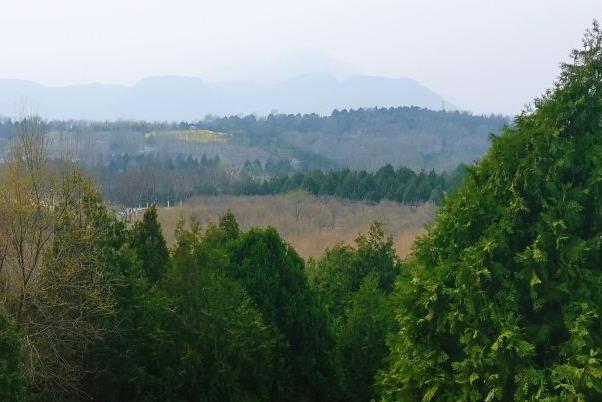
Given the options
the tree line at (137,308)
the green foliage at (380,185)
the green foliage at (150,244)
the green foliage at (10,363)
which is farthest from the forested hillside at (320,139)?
the green foliage at (10,363)

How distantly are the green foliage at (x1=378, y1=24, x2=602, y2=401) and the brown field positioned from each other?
27.0m

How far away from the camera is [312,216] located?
44.4 m

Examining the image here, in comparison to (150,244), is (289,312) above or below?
below

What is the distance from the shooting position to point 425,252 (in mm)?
6809

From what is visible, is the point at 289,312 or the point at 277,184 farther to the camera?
the point at 277,184

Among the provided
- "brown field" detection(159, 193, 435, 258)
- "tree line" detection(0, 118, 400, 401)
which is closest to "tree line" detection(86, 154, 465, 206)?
"brown field" detection(159, 193, 435, 258)

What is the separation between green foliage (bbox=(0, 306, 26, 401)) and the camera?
702 centimetres

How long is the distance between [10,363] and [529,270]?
5.53 metres

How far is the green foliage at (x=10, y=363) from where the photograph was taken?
7023 millimetres

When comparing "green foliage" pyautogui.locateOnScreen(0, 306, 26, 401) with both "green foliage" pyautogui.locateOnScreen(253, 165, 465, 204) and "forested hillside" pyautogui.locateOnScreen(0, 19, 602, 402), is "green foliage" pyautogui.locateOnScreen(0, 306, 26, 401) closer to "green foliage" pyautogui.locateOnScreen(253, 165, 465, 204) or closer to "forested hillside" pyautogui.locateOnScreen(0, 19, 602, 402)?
"forested hillside" pyautogui.locateOnScreen(0, 19, 602, 402)

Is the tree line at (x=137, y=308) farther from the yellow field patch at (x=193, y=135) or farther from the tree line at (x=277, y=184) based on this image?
the yellow field patch at (x=193, y=135)

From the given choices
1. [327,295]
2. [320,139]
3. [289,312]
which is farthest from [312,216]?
[320,139]

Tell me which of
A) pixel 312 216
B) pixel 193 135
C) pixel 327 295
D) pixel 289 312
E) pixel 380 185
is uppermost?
pixel 193 135

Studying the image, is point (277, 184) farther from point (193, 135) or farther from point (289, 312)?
point (193, 135)
